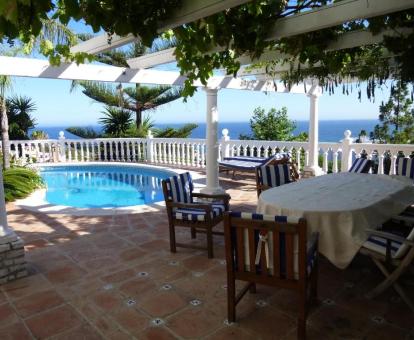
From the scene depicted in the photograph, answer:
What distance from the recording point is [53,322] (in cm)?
262

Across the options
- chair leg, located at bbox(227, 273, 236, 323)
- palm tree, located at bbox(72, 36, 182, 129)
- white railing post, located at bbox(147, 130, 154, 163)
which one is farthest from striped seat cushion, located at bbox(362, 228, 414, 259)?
palm tree, located at bbox(72, 36, 182, 129)

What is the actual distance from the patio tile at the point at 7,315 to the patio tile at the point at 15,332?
6cm

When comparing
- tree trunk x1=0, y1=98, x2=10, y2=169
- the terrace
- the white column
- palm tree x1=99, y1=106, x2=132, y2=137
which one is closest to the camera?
the terrace

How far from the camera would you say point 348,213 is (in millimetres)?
2883

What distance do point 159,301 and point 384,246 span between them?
6.18 ft

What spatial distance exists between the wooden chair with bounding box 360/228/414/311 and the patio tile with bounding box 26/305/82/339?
7.68ft

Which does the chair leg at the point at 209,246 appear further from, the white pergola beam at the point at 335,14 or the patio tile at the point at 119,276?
the white pergola beam at the point at 335,14

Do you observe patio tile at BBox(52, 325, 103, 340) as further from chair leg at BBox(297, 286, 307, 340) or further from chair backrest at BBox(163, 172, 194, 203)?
chair backrest at BBox(163, 172, 194, 203)

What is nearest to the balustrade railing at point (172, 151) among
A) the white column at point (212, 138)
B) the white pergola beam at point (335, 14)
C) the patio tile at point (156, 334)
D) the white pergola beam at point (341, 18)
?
the white column at point (212, 138)

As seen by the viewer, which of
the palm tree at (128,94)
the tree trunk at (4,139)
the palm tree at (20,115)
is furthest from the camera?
the palm tree at (128,94)

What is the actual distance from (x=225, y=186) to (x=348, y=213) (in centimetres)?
483

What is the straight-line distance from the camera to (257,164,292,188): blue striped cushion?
5.03 meters

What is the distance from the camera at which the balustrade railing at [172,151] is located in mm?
7863

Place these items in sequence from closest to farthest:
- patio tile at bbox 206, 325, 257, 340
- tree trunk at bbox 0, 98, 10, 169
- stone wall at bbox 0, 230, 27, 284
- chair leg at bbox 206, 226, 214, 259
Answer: patio tile at bbox 206, 325, 257, 340
stone wall at bbox 0, 230, 27, 284
chair leg at bbox 206, 226, 214, 259
tree trunk at bbox 0, 98, 10, 169
